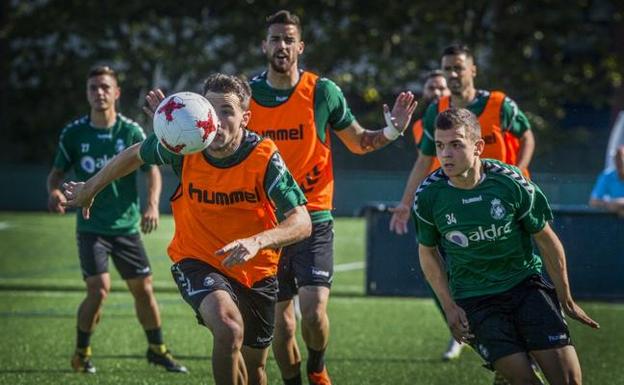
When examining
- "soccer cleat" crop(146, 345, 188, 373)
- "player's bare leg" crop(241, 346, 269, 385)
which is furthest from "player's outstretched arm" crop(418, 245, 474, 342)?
"soccer cleat" crop(146, 345, 188, 373)

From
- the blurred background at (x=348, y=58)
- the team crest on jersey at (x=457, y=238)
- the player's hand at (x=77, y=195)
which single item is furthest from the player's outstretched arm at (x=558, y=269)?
the blurred background at (x=348, y=58)

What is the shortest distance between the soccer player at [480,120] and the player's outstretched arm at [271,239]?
2669 millimetres

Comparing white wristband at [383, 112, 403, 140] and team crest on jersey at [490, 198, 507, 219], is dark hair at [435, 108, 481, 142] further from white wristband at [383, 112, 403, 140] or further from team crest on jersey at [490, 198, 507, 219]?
white wristband at [383, 112, 403, 140]

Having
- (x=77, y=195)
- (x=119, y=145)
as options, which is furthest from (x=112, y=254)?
(x=77, y=195)

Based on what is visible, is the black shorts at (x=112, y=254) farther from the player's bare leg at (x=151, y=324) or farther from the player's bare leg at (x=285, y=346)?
the player's bare leg at (x=285, y=346)

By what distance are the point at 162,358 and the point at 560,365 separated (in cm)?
409

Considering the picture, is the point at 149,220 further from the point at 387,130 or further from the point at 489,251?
the point at 489,251

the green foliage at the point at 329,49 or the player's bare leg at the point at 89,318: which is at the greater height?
the green foliage at the point at 329,49

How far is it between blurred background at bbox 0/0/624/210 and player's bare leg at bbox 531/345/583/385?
72.0ft

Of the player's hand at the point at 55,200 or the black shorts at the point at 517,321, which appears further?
the player's hand at the point at 55,200

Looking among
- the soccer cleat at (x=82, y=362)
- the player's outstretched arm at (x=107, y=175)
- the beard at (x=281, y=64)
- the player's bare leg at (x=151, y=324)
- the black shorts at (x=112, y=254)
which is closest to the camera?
the player's outstretched arm at (x=107, y=175)

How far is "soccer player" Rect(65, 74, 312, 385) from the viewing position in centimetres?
617

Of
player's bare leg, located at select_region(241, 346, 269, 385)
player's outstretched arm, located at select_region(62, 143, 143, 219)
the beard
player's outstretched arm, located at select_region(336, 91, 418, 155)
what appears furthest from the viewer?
the beard

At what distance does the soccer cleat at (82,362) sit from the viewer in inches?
352
